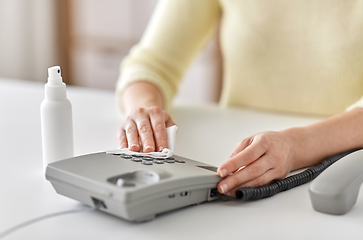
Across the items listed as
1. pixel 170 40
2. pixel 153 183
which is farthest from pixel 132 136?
pixel 170 40

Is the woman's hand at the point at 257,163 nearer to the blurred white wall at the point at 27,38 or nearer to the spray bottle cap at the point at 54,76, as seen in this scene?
the spray bottle cap at the point at 54,76

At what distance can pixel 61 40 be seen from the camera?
316 cm

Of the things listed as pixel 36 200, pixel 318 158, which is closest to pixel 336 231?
pixel 318 158

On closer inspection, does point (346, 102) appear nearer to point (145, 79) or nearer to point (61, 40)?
point (145, 79)

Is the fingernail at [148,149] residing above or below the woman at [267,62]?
below

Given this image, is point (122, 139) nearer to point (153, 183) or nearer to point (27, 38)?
point (153, 183)

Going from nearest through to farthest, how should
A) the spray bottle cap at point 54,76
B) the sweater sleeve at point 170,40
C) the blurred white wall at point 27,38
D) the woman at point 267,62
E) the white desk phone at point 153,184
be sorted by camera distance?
the white desk phone at point 153,184, the spray bottle cap at point 54,76, the woman at point 267,62, the sweater sleeve at point 170,40, the blurred white wall at point 27,38

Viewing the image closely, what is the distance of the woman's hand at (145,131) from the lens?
76cm

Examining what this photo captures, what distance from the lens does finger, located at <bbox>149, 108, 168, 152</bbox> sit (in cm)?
76

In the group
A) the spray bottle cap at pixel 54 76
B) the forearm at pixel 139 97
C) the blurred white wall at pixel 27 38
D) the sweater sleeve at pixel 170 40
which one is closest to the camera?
the spray bottle cap at pixel 54 76

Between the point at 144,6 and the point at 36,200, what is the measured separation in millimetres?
2412

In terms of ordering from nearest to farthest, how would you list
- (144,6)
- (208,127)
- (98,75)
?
1. (208,127)
2. (144,6)
3. (98,75)

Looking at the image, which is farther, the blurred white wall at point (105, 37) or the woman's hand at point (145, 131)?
the blurred white wall at point (105, 37)

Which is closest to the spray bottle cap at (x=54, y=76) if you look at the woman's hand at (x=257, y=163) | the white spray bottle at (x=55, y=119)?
the white spray bottle at (x=55, y=119)
